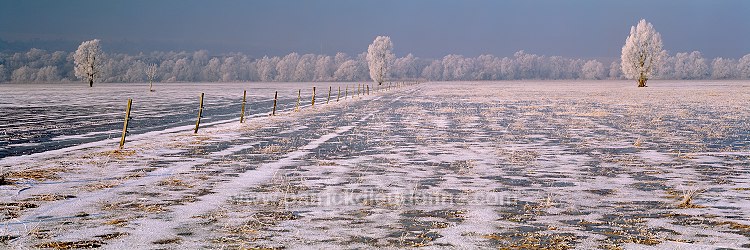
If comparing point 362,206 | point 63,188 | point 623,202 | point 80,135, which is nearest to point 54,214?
point 63,188

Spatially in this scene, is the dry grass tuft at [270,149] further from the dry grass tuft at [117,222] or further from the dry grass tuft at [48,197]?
the dry grass tuft at [117,222]

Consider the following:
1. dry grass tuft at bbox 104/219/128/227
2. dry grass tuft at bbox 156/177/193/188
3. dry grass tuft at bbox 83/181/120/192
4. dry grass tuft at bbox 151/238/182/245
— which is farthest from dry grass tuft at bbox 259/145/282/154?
dry grass tuft at bbox 151/238/182/245

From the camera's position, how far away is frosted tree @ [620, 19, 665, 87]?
105 metres

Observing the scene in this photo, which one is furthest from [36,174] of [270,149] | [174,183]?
[270,149]

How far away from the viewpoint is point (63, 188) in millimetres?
9406

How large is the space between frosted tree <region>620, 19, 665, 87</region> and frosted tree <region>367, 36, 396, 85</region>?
45.2 m

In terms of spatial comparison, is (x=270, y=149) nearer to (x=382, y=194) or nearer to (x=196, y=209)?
(x=382, y=194)

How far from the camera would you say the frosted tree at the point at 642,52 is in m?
105

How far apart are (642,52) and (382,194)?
105632mm

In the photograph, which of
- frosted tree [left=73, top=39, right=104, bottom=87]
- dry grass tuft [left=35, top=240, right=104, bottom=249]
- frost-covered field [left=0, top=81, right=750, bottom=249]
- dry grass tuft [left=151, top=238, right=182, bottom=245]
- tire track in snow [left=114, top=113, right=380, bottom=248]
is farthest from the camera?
frosted tree [left=73, top=39, right=104, bottom=87]

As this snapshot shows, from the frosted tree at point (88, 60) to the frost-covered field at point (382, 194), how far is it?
114899 mm

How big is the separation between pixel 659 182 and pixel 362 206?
496 cm

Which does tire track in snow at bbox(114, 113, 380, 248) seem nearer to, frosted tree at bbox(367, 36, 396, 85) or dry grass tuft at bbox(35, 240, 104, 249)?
dry grass tuft at bbox(35, 240, 104, 249)

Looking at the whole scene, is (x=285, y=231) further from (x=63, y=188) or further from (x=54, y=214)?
(x=63, y=188)
